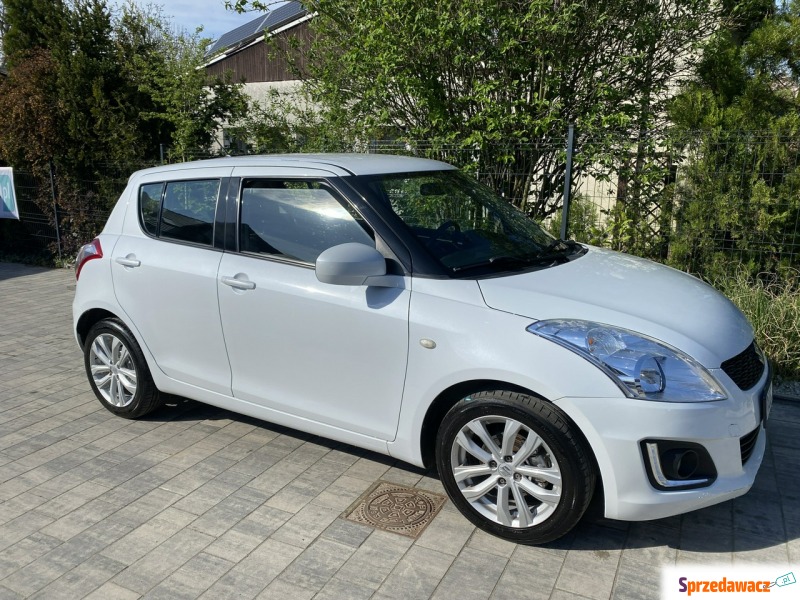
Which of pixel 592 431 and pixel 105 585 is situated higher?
pixel 592 431

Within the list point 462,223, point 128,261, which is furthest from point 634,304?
point 128,261

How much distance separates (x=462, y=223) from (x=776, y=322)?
10.3 ft

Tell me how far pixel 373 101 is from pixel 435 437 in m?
5.26

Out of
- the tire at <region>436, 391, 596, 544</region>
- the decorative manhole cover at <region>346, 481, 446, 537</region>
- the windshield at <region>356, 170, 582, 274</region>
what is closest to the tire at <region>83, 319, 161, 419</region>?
the decorative manhole cover at <region>346, 481, 446, 537</region>

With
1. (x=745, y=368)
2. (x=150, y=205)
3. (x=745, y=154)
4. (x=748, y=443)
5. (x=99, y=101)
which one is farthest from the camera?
(x=99, y=101)

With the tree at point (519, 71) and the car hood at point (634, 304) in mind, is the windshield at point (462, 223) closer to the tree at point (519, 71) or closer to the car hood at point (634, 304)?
the car hood at point (634, 304)

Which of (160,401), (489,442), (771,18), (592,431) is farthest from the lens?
(771,18)

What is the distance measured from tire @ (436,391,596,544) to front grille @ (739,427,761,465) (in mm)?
670

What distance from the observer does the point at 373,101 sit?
761cm

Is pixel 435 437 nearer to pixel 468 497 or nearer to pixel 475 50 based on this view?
pixel 468 497

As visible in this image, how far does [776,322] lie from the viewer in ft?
17.3

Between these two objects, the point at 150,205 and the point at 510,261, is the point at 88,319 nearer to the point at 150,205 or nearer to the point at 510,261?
the point at 150,205

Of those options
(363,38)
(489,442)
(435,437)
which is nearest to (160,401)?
(435,437)

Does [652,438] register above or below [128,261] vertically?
below
